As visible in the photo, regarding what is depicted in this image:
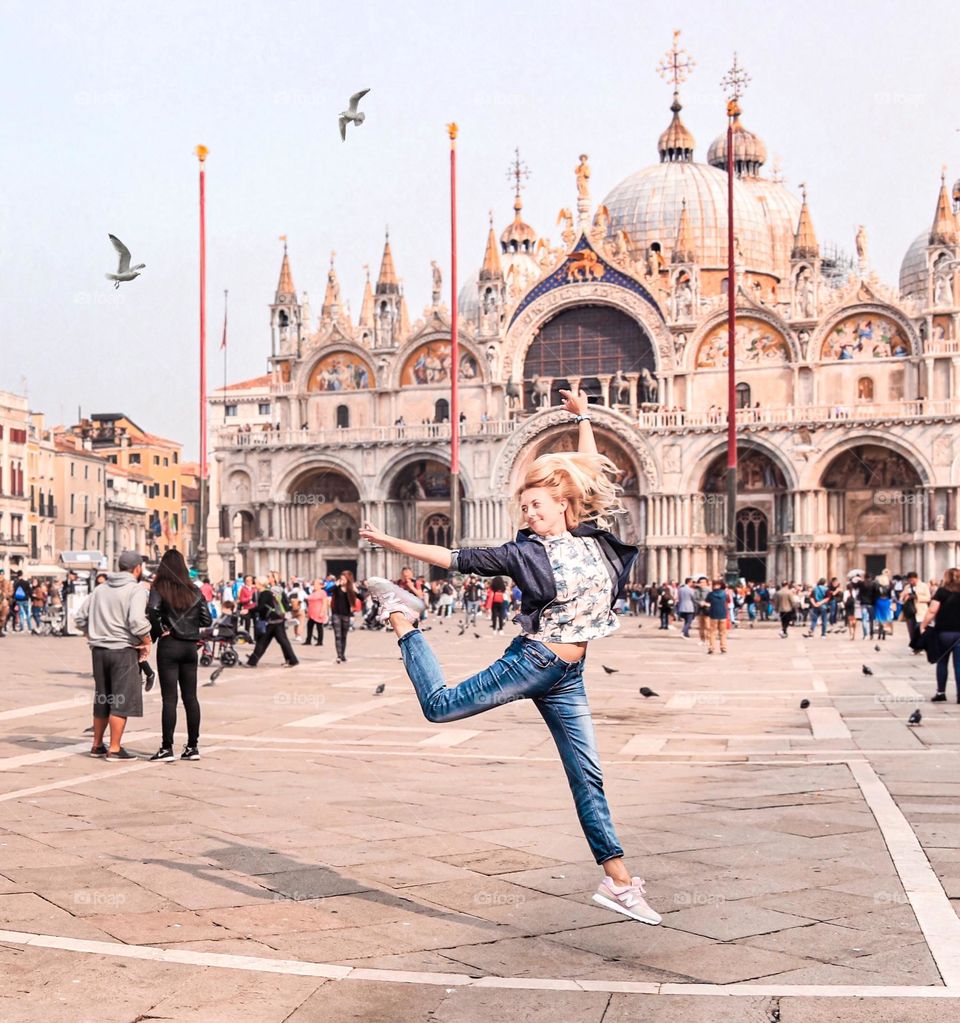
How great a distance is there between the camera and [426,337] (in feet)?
190

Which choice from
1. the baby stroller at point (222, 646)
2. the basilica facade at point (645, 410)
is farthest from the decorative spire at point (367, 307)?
the baby stroller at point (222, 646)

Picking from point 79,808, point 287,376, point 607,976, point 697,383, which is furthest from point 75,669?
point 287,376

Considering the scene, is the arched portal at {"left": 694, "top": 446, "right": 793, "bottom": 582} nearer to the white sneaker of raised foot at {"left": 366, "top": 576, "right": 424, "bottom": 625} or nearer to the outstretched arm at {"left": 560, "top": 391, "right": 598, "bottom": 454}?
the outstretched arm at {"left": 560, "top": 391, "right": 598, "bottom": 454}

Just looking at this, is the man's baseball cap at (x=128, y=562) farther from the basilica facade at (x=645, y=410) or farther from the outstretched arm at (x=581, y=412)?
the basilica facade at (x=645, y=410)

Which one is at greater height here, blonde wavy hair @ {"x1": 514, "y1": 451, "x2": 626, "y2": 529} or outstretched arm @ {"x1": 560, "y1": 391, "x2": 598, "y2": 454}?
outstretched arm @ {"x1": 560, "y1": 391, "x2": 598, "y2": 454}

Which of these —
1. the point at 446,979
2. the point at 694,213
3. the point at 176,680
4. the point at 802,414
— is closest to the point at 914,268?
the point at 694,213

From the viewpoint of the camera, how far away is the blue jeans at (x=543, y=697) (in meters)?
5.65

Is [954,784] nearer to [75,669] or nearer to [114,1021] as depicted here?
[114,1021]

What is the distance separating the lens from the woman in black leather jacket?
10875 millimetres

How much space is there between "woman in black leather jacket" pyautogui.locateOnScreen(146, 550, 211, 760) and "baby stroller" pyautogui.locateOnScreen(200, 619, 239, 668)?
7.24m

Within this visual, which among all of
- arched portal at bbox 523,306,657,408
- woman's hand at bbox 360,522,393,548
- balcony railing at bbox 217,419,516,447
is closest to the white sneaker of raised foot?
woman's hand at bbox 360,522,393,548

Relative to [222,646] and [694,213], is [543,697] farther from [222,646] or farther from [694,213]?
[694,213]

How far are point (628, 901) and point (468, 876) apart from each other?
1.18 m

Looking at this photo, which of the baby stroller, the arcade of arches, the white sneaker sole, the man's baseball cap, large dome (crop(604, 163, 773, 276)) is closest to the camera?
the white sneaker sole
